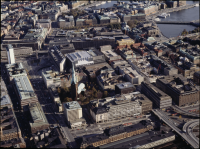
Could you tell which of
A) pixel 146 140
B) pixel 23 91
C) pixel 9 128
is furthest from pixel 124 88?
pixel 9 128

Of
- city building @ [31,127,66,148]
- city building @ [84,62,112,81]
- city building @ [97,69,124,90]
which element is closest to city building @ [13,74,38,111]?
city building @ [31,127,66,148]

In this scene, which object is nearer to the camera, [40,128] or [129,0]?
[40,128]

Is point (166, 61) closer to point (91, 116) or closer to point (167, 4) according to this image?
point (91, 116)

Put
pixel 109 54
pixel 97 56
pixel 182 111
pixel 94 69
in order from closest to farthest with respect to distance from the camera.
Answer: pixel 182 111
pixel 94 69
pixel 97 56
pixel 109 54

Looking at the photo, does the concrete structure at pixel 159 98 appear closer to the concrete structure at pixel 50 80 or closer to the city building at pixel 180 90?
the city building at pixel 180 90

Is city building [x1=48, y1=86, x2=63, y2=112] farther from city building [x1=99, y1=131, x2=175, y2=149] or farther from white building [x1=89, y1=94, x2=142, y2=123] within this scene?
city building [x1=99, y1=131, x2=175, y2=149]

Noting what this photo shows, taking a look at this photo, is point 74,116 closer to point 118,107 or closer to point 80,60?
point 118,107

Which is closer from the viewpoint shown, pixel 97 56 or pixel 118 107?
pixel 118 107

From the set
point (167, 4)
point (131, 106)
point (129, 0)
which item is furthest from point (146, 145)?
point (129, 0)
